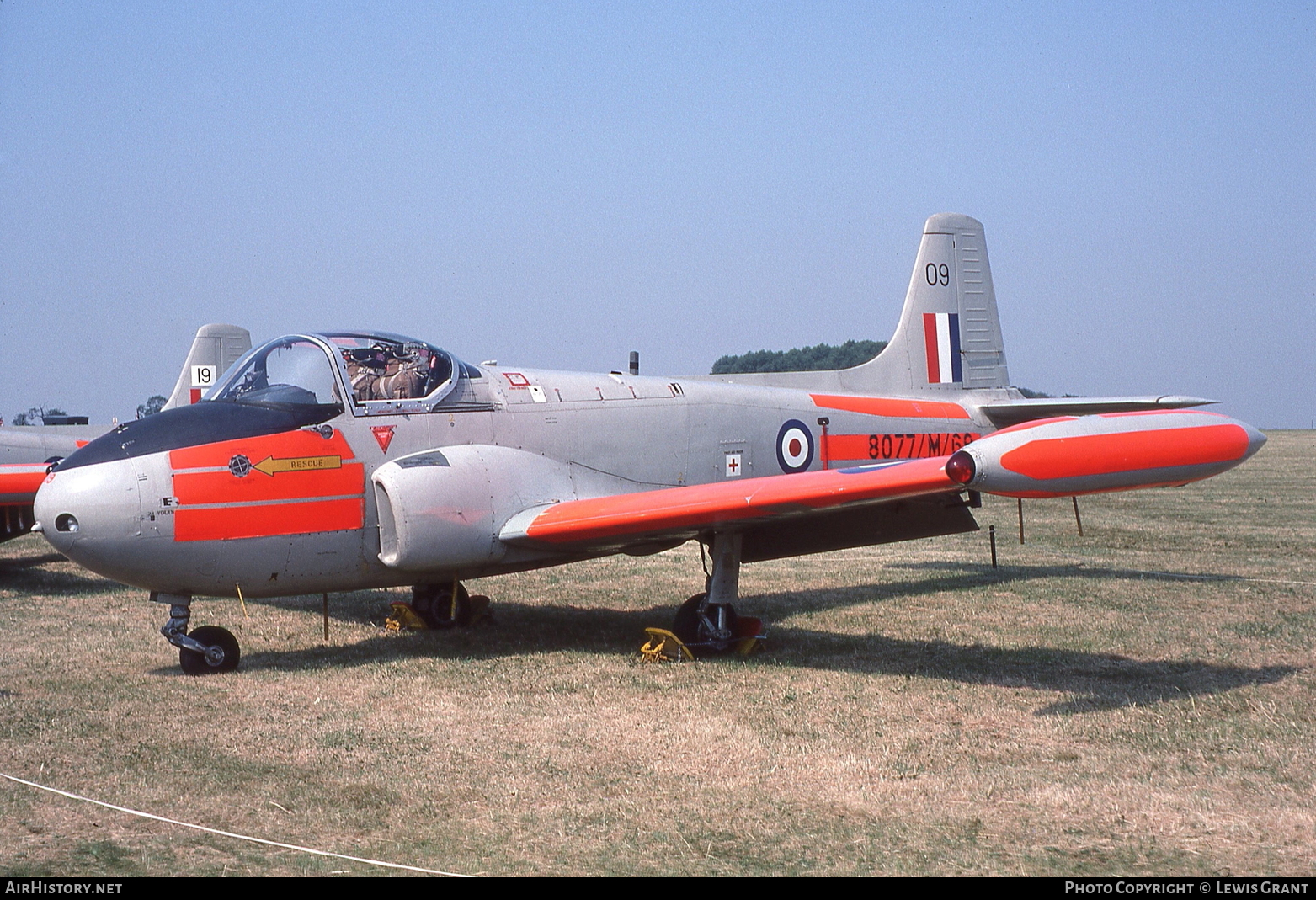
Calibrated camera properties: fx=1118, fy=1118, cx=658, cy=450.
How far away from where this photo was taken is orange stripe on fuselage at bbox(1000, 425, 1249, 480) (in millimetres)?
5727

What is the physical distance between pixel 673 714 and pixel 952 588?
581 cm

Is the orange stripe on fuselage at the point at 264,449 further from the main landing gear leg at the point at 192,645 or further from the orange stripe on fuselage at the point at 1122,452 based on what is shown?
the orange stripe on fuselage at the point at 1122,452

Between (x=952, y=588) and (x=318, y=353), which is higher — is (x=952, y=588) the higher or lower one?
the lower one

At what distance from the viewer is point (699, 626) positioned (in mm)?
→ 8461

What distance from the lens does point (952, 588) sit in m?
11.6

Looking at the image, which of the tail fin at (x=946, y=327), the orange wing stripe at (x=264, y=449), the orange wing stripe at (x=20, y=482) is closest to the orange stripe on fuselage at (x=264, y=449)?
the orange wing stripe at (x=264, y=449)

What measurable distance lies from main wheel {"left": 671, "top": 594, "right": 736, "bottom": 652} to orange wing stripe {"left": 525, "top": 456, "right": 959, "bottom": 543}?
997 mm

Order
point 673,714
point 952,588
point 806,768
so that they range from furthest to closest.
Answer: point 952,588
point 673,714
point 806,768

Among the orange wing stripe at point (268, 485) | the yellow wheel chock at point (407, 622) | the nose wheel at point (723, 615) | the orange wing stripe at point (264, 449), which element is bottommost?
the yellow wheel chock at point (407, 622)

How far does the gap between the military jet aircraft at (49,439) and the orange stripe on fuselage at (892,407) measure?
5843 mm

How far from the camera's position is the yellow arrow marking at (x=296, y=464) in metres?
7.63


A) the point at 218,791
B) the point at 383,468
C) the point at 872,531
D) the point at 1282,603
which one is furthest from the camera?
the point at 1282,603

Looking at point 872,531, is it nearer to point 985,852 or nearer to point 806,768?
point 806,768
